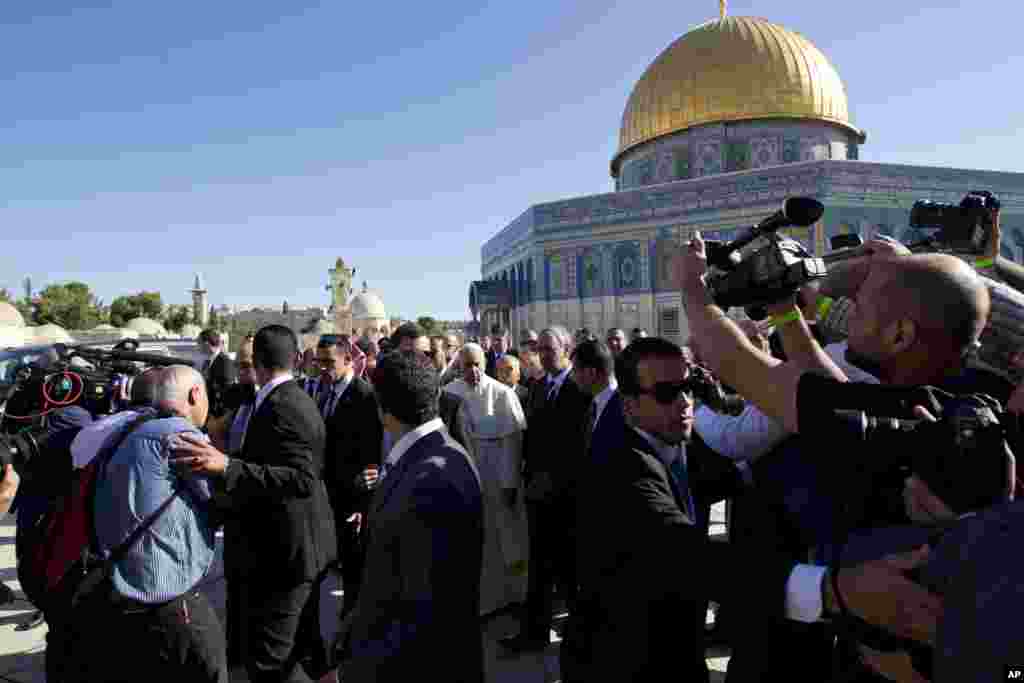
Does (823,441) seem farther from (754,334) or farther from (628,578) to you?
(754,334)

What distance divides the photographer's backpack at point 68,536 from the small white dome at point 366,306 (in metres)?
41.3

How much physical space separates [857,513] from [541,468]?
2.91 meters

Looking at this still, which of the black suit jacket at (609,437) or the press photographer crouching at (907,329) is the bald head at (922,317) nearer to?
the press photographer crouching at (907,329)

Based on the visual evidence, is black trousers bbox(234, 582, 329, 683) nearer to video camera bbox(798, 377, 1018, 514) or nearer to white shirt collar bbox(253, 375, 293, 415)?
white shirt collar bbox(253, 375, 293, 415)

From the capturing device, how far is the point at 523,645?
3.63m

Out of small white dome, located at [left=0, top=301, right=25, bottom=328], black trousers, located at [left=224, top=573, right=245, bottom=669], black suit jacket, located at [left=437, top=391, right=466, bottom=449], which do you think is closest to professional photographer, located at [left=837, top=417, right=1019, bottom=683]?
black trousers, located at [left=224, top=573, right=245, bottom=669]

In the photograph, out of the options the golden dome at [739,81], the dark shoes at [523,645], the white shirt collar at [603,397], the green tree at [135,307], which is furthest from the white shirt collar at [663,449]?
the green tree at [135,307]

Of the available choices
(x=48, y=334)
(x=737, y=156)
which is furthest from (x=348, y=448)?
(x=737, y=156)

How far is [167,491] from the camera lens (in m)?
2.27

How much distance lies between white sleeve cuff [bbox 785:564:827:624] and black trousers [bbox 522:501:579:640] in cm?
254

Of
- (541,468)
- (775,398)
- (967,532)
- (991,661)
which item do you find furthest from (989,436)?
(541,468)

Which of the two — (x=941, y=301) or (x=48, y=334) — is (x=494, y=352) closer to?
(x=941, y=301)

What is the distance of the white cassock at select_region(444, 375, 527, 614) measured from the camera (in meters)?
4.43

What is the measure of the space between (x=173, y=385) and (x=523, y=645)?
2427 mm
